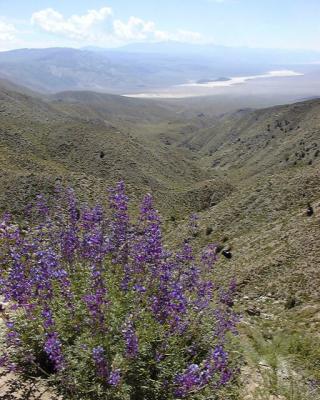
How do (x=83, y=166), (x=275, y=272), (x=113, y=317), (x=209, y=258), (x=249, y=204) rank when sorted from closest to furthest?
1. (x=113, y=317)
2. (x=209, y=258)
3. (x=275, y=272)
4. (x=249, y=204)
5. (x=83, y=166)

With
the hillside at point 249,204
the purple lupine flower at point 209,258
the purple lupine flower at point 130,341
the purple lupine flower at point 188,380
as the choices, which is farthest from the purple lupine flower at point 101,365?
the purple lupine flower at point 209,258

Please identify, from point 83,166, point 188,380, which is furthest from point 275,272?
point 83,166

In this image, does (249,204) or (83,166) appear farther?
(83,166)

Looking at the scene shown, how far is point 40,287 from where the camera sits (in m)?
8.40

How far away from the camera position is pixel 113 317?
811 centimetres

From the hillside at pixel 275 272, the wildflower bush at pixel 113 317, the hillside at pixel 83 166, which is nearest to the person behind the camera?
the wildflower bush at pixel 113 317

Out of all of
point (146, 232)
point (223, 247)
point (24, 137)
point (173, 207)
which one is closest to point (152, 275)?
point (146, 232)

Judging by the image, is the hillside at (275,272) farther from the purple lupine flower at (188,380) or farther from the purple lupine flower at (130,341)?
the purple lupine flower at (130,341)

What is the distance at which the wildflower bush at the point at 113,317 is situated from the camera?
7434 millimetres

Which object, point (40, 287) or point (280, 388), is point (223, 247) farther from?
point (40, 287)

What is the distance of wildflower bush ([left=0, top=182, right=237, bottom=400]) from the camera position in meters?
7.43

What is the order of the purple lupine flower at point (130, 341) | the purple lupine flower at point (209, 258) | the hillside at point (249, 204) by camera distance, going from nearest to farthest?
the purple lupine flower at point (130, 341)
the purple lupine flower at point (209, 258)
the hillside at point (249, 204)

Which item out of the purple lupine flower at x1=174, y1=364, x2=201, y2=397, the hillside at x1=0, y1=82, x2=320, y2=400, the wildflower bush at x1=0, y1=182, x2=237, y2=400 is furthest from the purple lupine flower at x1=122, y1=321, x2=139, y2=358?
the hillside at x1=0, y1=82, x2=320, y2=400

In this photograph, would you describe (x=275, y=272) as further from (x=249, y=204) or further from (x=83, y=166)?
(x=83, y=166)
